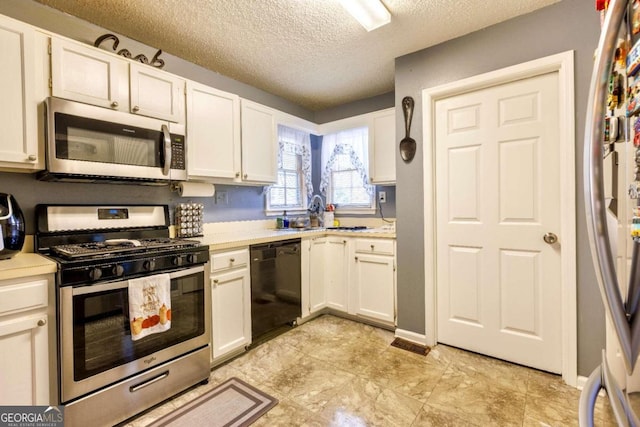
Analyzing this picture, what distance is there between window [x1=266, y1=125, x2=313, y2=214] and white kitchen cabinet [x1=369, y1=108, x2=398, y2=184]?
969mm

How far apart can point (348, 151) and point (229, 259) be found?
6.77 ft

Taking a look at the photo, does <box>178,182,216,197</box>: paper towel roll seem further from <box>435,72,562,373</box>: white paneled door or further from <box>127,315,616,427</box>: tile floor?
<box>435,72,562,373</box>: white paneled door

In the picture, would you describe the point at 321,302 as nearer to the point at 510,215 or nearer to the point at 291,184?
the point at 291,184

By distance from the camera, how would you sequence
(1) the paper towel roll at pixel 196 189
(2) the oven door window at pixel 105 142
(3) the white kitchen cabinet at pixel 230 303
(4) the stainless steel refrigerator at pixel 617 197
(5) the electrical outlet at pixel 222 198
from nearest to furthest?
(4) the stainless steel refrigerator at pixel 617 197 < (2) the oven door window at pixel 105 142 < (3) the white kitchen cabinet at pixel 230 303 < (1) the paper towel roll at pixel 196 189 < (5) the electrical outlet at pixel 222 198

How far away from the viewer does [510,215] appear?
7.03ft

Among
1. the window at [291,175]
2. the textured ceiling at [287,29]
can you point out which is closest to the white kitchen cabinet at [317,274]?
the window at [291,175]

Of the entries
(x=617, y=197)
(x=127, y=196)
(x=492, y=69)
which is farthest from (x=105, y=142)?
(x=492, y=69)

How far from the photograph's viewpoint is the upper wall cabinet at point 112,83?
1.69 meters

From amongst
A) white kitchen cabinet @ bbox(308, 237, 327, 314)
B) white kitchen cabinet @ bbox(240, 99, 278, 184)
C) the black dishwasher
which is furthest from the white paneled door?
white kitchen cabinet @ bbox(240, 99, 278, 184)

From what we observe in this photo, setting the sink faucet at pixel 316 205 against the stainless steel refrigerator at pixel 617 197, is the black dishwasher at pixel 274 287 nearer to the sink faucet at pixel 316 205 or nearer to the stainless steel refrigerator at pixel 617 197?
the sink faucet at pixel 316 205

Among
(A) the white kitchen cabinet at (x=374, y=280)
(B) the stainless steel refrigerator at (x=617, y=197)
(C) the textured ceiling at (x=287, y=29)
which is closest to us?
(B) the stainless steel refrigerator at (x=617, y=197)

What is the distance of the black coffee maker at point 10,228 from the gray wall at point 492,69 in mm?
2528

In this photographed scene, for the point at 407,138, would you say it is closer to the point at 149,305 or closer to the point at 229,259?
the point at 229,259

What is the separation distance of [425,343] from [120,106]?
2.88 m
